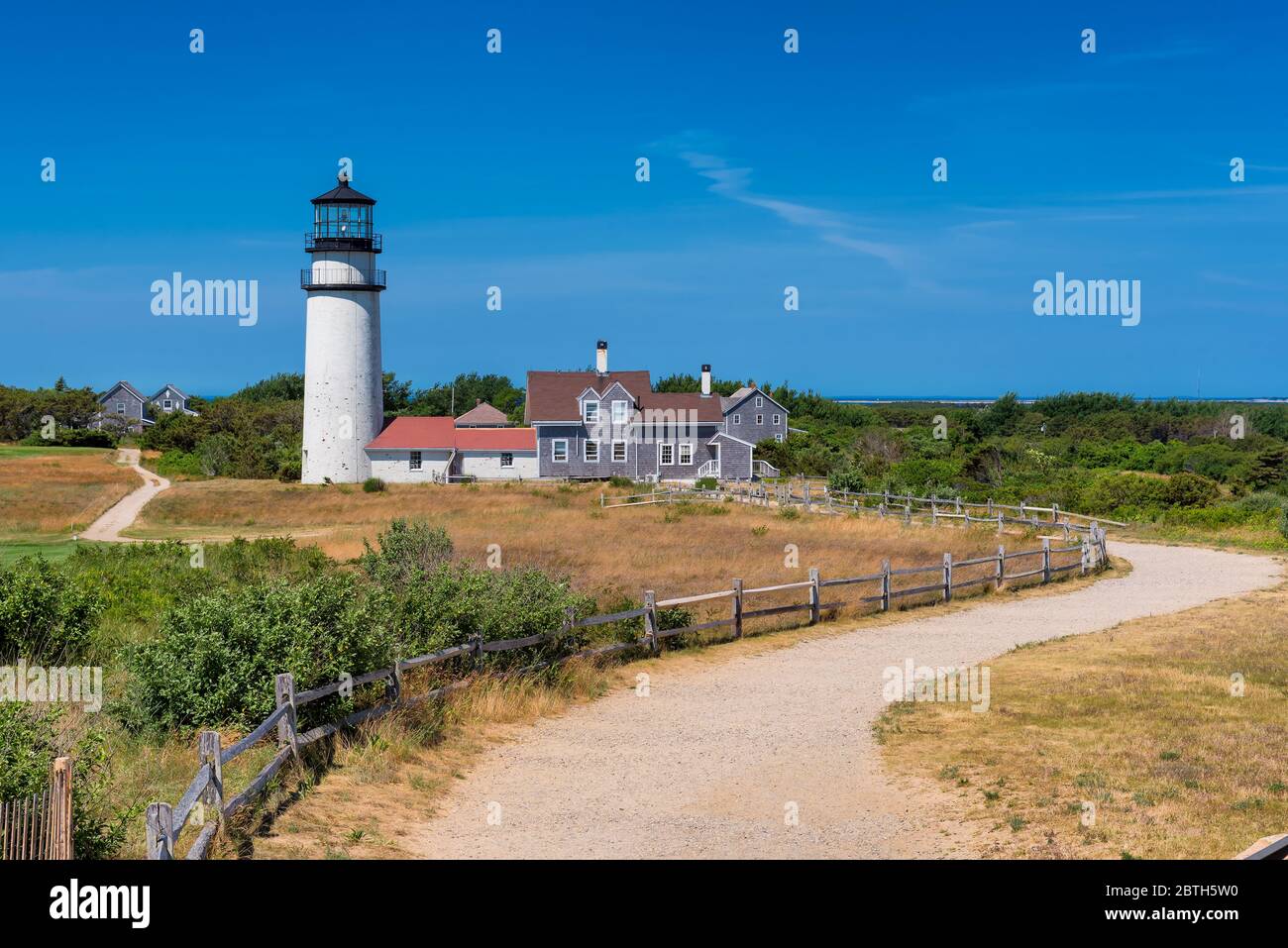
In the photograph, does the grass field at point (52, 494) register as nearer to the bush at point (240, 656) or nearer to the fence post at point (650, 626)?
the fence post at point (650, 626)

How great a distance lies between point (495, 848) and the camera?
903cm

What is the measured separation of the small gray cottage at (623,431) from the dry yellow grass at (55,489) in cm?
2135

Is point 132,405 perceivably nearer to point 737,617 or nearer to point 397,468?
point 397,468

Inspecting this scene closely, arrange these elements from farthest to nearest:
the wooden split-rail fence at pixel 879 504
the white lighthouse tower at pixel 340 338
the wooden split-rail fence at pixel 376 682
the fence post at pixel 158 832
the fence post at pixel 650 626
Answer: the white lighthouse tower at pixel 340 338 < the wooden split-rail fence at pixel 879 504 < the fence post at pixel 650 626 < the wooden split-rail fence at pixel 376 682 < the fence post at pixel 158 832

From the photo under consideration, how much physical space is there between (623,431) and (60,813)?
55.5 m

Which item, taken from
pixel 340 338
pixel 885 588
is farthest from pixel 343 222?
pixel 885 588

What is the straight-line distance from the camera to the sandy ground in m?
40.2

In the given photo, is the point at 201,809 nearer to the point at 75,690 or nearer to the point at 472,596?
the point at 75,690

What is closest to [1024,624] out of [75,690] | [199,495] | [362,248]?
[75,690]

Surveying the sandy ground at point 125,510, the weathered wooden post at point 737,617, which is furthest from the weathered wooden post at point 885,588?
the sandy ground at point 125,510

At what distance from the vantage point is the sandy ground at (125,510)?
4019 cm

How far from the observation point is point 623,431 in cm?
6209

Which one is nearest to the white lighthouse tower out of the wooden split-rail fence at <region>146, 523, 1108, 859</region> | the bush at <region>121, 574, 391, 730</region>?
the wooden split-rail fence at <region>146, 523, 1108, 859</region>

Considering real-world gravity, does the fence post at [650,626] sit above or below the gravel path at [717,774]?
above
